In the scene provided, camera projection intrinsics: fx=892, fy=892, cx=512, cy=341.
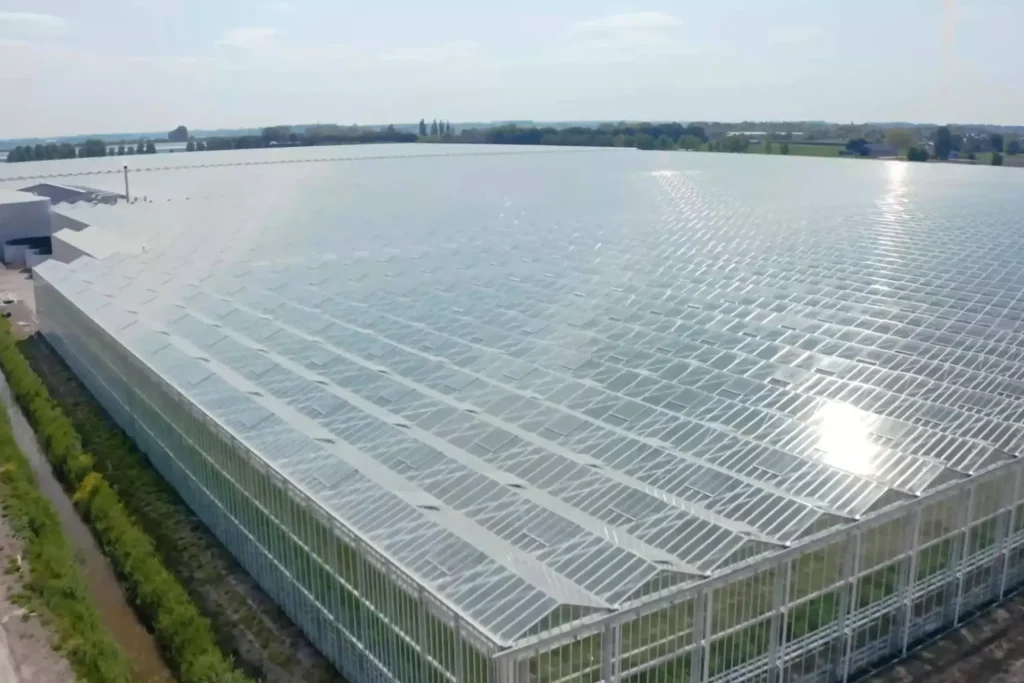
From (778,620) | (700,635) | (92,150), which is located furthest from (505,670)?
(92,150)

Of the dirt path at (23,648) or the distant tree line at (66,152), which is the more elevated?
the distant tree line at (66,152)

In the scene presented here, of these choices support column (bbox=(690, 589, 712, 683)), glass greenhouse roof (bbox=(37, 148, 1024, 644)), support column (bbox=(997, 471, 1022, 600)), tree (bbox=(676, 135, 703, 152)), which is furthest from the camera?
tree (bbox=(676, 135, 703, 152))

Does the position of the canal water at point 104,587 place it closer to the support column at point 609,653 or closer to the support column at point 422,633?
the support column at point 422,633

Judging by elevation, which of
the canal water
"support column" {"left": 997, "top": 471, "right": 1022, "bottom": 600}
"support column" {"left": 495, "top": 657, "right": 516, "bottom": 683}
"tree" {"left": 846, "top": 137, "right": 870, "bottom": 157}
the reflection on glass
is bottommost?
the canal water

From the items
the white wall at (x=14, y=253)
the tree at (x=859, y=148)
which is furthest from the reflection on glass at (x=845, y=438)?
the tree at (x=859, y=148)

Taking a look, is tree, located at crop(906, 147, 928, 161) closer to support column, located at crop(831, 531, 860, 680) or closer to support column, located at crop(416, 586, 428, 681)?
support column, located at crop(831, 531, 860, 680)

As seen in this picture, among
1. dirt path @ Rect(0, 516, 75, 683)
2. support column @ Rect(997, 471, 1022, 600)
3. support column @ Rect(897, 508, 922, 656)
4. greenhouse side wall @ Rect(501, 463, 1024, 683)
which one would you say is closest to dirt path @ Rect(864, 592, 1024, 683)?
greenhouse side wall @ Rect(501, 463, 1024, 683)
